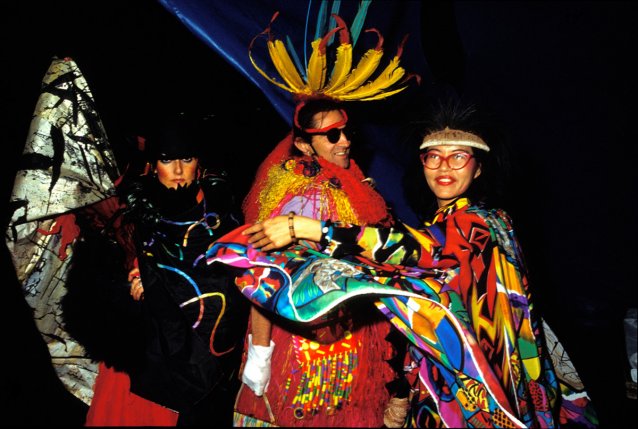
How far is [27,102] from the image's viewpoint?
7.16 feet

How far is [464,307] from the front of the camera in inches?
65.2

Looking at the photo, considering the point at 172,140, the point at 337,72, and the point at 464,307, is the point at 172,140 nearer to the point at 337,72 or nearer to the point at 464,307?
the point at 337,72

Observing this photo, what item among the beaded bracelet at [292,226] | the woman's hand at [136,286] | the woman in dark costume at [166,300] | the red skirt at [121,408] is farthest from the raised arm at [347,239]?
the red skirt at [121,408]

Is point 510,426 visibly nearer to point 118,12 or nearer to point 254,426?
point 254,426

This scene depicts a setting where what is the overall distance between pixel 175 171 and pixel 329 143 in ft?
2.37

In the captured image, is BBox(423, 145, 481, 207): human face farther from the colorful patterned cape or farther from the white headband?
the colorful patterned cape

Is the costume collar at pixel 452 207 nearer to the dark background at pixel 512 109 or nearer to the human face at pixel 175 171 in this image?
the dark background at pixel 512 109

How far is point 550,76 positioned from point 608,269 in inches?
69.2

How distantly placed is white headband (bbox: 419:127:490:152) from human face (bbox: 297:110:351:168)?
388mm

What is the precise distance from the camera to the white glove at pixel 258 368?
1.85 metres

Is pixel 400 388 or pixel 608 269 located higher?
pixel 608 269

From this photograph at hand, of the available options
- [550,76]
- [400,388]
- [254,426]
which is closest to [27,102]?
[254,426]

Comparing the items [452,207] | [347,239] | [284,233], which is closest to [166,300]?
[284,233]

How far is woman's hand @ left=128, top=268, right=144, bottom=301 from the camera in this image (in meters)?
1.93
